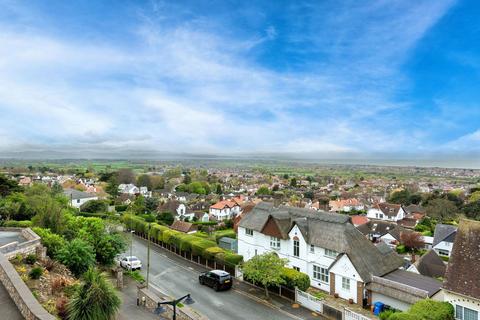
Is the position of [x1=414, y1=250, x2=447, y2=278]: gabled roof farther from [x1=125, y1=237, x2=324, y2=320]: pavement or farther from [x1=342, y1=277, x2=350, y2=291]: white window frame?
[x1=125, y1=237, x2=324, y2=320]: pavement

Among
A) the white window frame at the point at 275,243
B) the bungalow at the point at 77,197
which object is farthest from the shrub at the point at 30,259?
the bungalow at the point at 77,197

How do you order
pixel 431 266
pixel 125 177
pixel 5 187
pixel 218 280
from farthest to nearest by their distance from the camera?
pixel 125 177 → pixel 5 187 → pixel 431 266 → pixel 218 280

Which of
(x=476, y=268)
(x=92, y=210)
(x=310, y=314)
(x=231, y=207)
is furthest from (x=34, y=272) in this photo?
(x=231, y=207)

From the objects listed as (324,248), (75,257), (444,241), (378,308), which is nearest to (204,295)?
(75,257)

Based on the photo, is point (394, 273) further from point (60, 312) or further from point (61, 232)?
point (61, 232)

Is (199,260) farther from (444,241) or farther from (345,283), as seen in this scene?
(444,241)

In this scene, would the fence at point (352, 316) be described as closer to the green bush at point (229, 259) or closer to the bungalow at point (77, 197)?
the green bush at point (229, 259)
